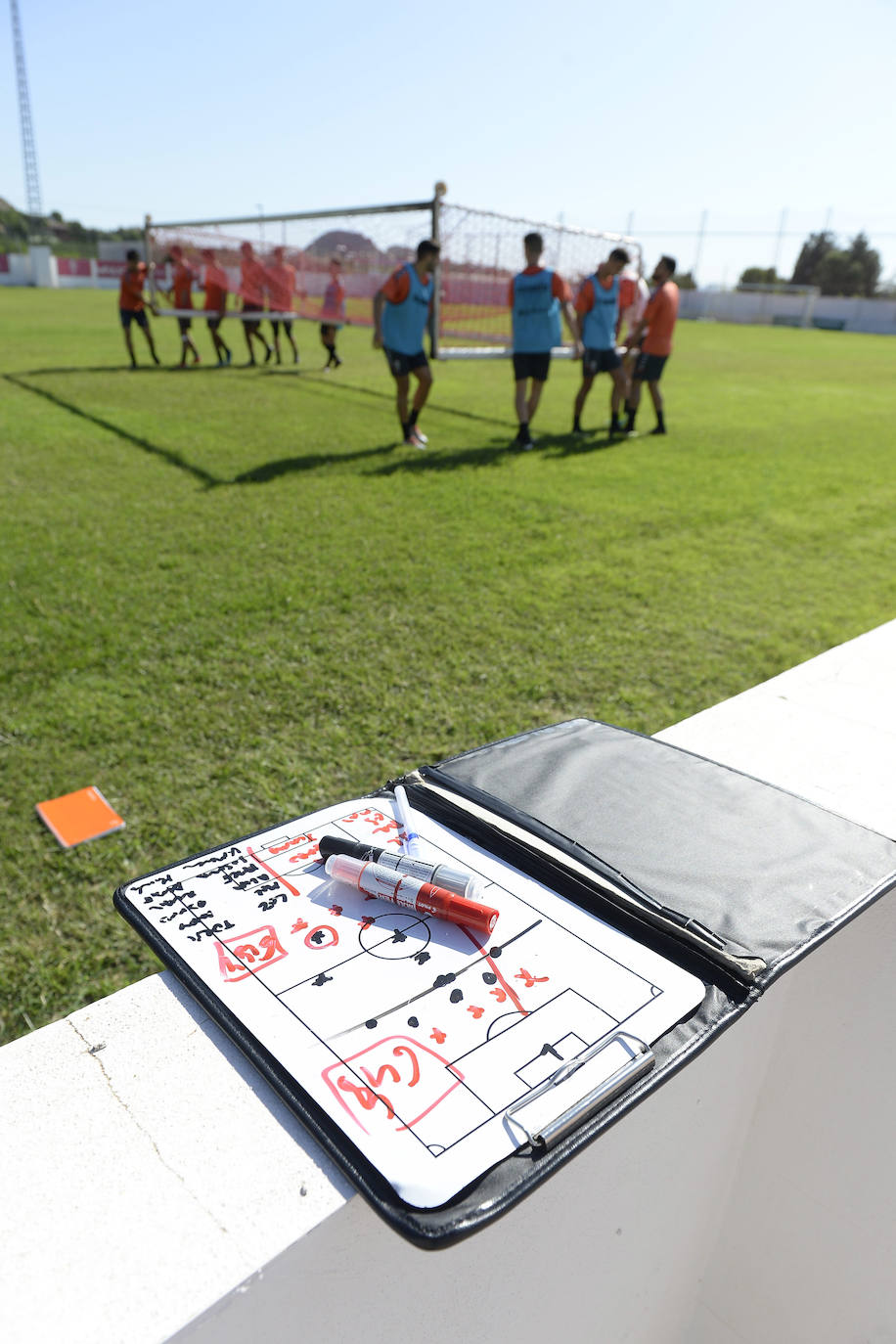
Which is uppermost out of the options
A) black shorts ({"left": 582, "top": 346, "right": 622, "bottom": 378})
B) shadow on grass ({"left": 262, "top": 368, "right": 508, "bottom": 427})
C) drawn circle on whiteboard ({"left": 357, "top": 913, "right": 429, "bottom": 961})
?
black shorts ({"left": 582, "top": 346, "right": 622, "bottom": 378})

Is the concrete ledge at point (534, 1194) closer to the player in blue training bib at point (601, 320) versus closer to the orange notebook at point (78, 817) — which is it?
the orange notebook at point (78, 817)

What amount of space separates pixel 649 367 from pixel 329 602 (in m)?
6.24

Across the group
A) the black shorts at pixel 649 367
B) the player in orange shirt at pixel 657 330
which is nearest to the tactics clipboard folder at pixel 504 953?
the player in orange shirt at pixel 657 330

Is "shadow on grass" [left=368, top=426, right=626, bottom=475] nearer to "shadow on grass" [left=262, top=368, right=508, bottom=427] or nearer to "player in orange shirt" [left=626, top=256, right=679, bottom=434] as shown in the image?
"player in orange shirt" [left=626, top=256, right=679, bottom=434]

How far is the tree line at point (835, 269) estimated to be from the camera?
185 feet

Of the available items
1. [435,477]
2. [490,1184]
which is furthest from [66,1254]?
[435,477]

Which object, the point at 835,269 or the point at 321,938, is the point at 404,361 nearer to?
the point at 321,938

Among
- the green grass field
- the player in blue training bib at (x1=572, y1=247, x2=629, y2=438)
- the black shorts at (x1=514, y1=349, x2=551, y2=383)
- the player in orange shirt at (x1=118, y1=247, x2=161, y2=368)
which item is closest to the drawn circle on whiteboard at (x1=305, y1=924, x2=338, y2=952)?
the green grass field

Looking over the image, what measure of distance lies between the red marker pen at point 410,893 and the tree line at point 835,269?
6481 cm

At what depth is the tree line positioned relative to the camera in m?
56.4

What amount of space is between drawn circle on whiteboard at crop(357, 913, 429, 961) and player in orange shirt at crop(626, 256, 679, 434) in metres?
8.60

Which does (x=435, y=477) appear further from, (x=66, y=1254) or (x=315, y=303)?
(x=315, y=303)

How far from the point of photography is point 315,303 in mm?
14562

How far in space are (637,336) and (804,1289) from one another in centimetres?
889
